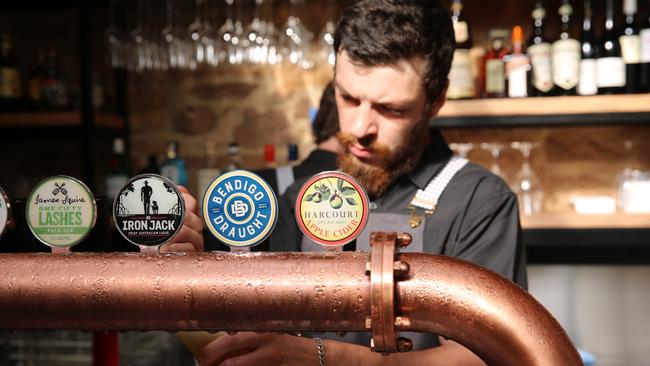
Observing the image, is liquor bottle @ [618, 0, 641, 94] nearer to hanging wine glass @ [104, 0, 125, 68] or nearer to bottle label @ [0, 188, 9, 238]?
hanging wine glass @ [104, 0, 125, 68]

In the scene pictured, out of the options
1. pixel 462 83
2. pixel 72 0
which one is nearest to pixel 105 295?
pixel 462 83

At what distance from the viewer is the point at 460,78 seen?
2572 millimetres

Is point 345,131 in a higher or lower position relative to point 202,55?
lower

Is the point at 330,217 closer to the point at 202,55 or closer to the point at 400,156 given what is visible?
the point at 400,156

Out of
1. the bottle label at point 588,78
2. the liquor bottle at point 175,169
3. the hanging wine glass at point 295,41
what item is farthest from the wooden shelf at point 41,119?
the bottle label at point 588,78

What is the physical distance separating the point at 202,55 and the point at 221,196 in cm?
225

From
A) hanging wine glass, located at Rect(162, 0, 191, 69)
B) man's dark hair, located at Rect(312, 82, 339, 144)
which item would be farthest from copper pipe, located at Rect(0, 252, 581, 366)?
hanging wine glass, located at Rect(162, 0, 191, 69)

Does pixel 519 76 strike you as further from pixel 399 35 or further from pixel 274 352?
pixel 274 352

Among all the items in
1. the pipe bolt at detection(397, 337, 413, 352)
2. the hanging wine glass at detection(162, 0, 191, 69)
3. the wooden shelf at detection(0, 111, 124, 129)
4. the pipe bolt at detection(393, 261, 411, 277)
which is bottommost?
the pipe bolt at detection(397, 337, 413, 352)

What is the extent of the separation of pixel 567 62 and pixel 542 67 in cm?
9

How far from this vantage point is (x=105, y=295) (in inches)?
22.1

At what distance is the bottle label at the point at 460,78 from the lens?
2572mm

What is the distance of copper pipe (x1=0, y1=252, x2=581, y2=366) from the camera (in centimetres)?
51

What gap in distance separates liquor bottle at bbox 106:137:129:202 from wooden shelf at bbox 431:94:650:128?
1.28 meters
